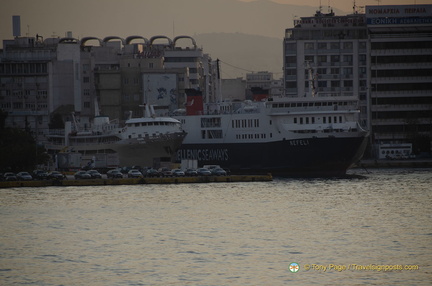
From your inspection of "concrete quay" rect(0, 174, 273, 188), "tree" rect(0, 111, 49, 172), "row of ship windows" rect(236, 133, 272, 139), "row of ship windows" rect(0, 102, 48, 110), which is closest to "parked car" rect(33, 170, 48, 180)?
"concrete quay" rect(0, 174, 273, 188)

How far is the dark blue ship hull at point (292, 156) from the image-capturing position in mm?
106875

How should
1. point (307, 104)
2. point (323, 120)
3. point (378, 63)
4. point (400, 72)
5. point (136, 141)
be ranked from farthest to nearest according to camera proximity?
point (378, 63) → point (400, 72) → point (136, 141) → point (307, 104) → point (323, 120)

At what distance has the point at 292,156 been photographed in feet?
357

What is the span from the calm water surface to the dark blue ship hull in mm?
17428

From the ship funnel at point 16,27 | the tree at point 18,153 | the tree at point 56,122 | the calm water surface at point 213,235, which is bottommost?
the calm water surface at point 213,235

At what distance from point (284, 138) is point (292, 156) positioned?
6.81ft

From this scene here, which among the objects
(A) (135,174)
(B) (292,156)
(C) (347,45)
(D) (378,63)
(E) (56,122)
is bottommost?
(A) (135,174)

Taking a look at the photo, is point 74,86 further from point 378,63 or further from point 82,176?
point 82,176

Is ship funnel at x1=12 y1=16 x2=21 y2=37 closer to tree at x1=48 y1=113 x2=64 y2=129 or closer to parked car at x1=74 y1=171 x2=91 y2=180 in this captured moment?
tree at x1=48 y1=113 x2=64 y2=129

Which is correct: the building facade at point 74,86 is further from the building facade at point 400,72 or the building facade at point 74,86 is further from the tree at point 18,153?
the tree at point 18,153

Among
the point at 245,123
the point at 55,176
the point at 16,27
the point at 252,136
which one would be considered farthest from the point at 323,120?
the point at 16,27

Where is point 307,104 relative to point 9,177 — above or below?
above

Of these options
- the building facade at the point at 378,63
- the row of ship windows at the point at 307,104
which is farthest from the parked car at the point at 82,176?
the building facade at the point at 378,63

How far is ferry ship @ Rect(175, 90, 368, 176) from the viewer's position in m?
107
